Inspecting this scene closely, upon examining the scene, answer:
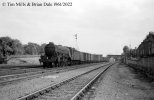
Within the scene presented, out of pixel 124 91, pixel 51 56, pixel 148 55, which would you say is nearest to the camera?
pixel 124 91

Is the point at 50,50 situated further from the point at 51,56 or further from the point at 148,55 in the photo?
the point at 148,55

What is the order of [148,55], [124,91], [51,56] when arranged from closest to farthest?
1. [124,91]
2. [148,55]
3. [51,56]

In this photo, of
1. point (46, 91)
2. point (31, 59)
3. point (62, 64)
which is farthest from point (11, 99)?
point (31, 59)

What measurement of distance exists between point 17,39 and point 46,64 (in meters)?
72.5

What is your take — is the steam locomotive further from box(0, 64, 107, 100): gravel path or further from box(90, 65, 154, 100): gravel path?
box(0, 64, 107, 100): gravel path

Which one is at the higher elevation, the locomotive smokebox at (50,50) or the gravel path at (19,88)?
the locomotive smokebox at (50,50)

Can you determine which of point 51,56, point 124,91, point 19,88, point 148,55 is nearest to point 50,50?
point 51,56

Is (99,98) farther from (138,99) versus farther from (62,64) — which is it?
(62,64)

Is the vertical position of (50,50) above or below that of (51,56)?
above

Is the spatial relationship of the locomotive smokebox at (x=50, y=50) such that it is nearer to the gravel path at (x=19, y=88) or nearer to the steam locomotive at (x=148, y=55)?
the steam locomotive at (x=148, y=55)

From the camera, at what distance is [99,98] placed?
878cm

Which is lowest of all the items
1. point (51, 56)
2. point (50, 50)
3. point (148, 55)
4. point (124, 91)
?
point (124, 91)

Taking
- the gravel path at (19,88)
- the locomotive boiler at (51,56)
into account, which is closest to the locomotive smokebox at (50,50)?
the locomotive boiler at (51,56)

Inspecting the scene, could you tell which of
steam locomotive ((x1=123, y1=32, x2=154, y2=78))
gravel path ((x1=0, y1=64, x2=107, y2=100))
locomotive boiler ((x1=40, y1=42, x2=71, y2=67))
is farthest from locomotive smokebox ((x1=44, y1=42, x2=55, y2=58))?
gravel path ((x1=0, y1=64, x2=107, y2=100))
